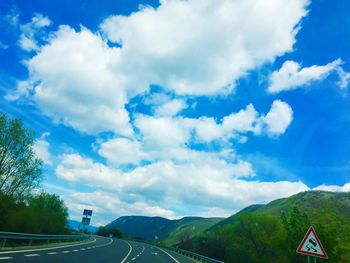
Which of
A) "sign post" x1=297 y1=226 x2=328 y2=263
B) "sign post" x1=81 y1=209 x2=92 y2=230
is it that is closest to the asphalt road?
"sign post" x1=297 y1=226 x2=328 y2=263

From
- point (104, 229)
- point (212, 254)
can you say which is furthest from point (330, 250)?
point (104, 229)

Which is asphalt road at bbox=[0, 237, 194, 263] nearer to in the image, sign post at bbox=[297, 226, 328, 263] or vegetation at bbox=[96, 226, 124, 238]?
sign post at bbox=[297, 226, 328, 263]

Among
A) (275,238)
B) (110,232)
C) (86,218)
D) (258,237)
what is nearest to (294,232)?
(275,238)

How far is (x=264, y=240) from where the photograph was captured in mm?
60312

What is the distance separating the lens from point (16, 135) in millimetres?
33406

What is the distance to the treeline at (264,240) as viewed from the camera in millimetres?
54500

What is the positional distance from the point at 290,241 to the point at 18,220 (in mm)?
43935

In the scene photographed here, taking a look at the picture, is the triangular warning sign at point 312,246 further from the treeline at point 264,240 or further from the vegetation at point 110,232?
the vegetation at point 110,232

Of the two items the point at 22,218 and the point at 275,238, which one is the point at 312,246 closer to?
the point at 22,218

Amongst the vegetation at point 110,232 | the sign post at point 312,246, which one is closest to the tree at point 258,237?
the sign post at point 312,246

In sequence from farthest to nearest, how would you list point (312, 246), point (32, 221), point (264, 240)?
point (264, 240), point (32, 221), point (312, 246)

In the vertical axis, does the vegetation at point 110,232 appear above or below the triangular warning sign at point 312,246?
above

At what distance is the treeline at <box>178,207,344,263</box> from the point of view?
5450 centimetres

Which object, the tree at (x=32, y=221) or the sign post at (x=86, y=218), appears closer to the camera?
the tree at (x=32, y=221)
